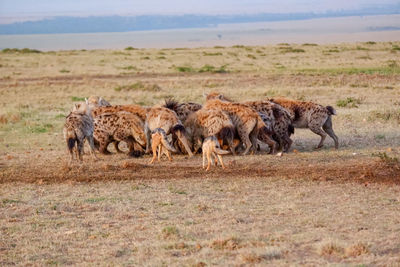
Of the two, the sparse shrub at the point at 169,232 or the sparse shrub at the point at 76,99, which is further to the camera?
the sparse shrub at the point at 76,99

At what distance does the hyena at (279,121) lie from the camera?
13.0 meters

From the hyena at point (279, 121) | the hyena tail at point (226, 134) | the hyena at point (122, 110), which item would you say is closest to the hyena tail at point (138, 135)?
the hyena at point (122, 110)

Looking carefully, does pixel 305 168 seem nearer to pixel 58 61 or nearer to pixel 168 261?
pixel 168 261

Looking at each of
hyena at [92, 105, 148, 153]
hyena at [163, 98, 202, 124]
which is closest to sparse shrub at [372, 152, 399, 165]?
hyena at [163, 98, 202, 124]

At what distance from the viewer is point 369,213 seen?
8.15 meters

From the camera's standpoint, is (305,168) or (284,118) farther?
(284,118)

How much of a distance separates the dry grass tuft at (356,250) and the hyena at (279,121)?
6.26m

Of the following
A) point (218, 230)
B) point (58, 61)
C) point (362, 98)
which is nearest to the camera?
point (218, 230)

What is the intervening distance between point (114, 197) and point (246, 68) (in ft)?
83.4

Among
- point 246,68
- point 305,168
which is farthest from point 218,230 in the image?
point 246,68

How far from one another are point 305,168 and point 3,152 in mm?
6121

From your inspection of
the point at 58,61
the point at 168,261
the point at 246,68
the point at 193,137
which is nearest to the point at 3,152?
the point at 193,137

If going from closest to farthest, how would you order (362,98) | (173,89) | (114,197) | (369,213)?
(369,213)
(114,197)
(362,98)
(173,89)

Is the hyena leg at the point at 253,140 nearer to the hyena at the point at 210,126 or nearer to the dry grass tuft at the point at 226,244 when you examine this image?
the hyena at the point at 210,126
